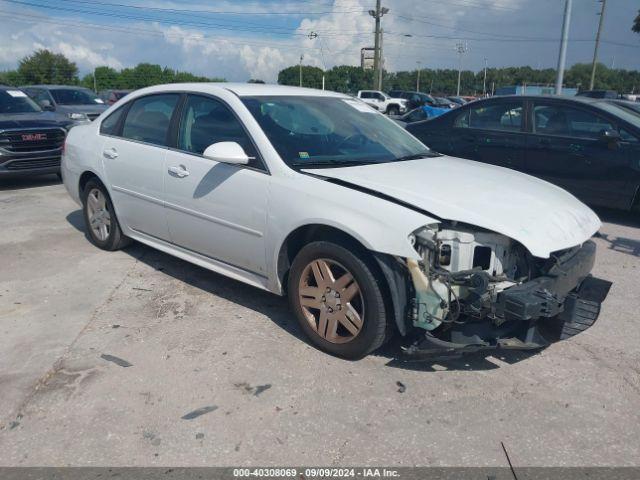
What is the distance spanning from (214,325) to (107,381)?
92 cm

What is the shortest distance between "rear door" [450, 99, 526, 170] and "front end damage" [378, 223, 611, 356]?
4.27m

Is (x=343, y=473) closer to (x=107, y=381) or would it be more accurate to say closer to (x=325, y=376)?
(x=325, y=376)

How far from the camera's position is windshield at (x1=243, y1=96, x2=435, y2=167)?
3855 mm

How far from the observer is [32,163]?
352 inches

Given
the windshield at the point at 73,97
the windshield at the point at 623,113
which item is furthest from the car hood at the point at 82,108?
the windshield at the point at 623,113

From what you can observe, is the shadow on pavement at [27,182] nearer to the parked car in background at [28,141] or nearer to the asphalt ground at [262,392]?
the parked car in background at [28,141]

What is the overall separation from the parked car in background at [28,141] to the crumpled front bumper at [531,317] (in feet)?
25.9

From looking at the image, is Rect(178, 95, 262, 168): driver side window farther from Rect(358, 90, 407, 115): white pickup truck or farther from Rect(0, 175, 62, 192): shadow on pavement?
Rect(358, 90, 407, 115): white pickup truck

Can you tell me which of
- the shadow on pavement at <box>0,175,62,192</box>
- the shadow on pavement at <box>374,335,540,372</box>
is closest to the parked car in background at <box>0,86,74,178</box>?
the shadow on pavement at <box>0,175,62,192</box>

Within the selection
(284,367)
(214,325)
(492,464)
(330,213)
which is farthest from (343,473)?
(214,325)

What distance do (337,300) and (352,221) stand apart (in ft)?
1.72

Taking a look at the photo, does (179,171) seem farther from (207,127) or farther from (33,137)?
(33,137)

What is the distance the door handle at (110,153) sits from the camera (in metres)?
5.03

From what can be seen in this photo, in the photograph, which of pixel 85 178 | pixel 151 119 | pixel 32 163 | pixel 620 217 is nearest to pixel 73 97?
pixel 32 163
